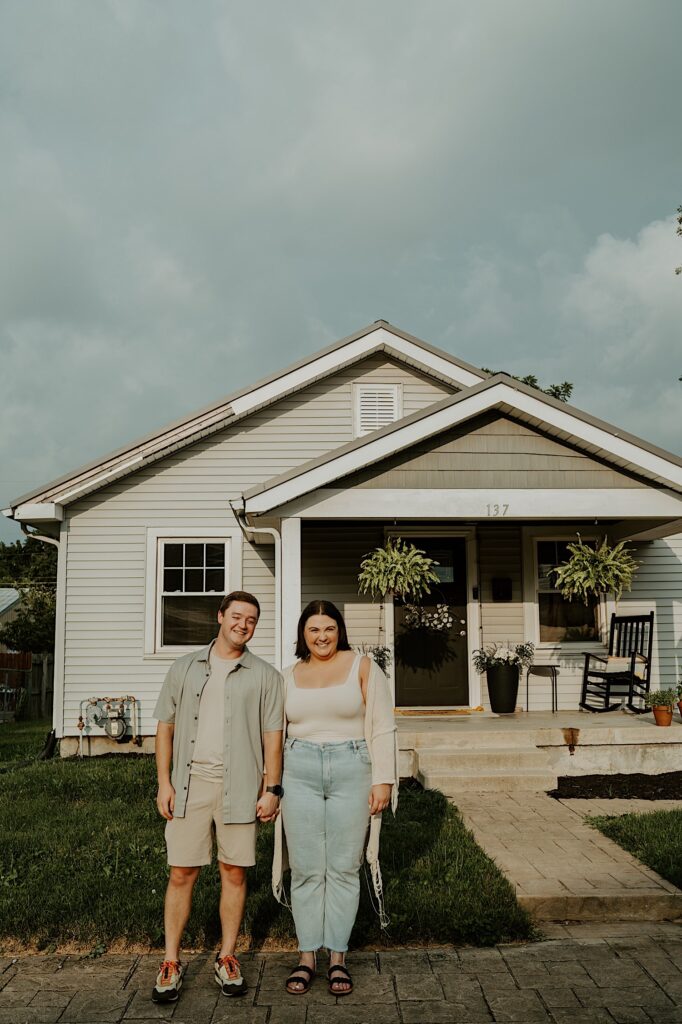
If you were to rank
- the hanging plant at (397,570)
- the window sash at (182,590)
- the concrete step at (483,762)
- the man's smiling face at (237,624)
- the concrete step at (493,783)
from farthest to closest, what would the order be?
1. the window sash at (182,590)
2. the hanging plant at (397,570)
3. the concrete step at (483,762)
4. the concrete step at (493,783)
5. the man's smiling face at (237,624)

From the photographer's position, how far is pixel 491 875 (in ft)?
16.3

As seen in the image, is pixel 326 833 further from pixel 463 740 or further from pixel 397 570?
pixel 397 570

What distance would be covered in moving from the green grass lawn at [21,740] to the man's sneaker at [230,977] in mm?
7527

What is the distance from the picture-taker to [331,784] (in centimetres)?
375

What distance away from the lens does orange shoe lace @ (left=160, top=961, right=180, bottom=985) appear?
11.7 ft

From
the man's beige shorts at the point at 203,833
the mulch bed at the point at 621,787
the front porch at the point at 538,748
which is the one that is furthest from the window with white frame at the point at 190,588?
the man's beige shorts at the point at 203,833

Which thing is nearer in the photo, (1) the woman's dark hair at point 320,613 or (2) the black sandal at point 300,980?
(2) the black sandal at point 300,980

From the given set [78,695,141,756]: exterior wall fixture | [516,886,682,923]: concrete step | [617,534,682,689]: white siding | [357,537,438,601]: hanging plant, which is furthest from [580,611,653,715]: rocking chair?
[78,695,141,756]: exterior wall fixture

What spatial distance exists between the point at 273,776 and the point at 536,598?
739 centimetres

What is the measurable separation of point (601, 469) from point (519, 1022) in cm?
611

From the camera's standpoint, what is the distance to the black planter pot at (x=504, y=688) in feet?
32.2

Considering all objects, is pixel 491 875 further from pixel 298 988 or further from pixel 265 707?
pixel 265 707

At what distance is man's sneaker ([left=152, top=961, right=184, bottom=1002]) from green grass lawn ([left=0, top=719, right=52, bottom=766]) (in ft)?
24.6

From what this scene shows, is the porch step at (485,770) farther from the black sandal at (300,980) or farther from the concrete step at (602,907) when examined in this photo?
the black sandal at (300,980)
